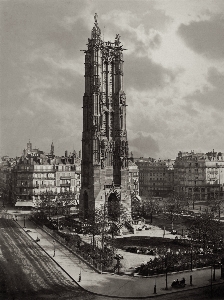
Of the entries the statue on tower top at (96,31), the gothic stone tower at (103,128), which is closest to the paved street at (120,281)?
the gothic stone tower at (103,128)

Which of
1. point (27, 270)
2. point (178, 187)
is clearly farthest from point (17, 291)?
point (178, 187)

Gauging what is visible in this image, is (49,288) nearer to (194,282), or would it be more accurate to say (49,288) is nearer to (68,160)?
(194,282)

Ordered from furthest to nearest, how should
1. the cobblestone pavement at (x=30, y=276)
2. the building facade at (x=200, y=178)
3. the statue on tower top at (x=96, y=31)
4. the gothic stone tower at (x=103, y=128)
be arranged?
the building facade at (x=200, y=178) < the statue on tower top at (x=96, y=31) < the gothic stone tower at (x=103, y=128) < the cobblestone pavement at (x=30, y=276)

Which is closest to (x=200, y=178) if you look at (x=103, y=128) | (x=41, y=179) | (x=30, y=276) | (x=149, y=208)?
(x=149, y=208)

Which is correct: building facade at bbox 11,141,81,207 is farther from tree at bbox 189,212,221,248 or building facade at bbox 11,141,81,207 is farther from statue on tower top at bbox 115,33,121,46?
tree at bbox 189,212,221,248

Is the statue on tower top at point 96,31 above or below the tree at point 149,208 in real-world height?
above

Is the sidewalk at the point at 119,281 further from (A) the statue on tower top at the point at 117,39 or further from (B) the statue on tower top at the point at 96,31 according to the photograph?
(A) the statue on tower top at the point at 117,39

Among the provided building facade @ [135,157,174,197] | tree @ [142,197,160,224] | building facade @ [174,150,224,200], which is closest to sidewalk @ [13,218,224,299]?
tree @ [142,197,160,224]

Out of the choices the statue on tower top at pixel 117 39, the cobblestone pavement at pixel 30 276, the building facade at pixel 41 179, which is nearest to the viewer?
the cobblestone pavement at pixel 30 276

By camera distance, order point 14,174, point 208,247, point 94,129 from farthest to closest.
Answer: point 14,174
point 94,129
point 208,247
